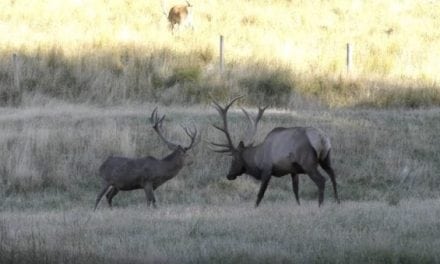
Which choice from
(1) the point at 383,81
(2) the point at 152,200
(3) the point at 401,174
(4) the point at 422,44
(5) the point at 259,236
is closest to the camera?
(5) the point at 259,236

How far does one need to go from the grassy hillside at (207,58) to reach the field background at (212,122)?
0.21ft

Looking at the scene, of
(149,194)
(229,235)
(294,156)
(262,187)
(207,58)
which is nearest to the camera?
(229,235)

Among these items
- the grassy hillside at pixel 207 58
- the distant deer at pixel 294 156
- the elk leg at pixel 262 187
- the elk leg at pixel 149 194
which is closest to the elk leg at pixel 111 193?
the elk leg at pixel 149 194

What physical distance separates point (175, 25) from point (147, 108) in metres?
9.32

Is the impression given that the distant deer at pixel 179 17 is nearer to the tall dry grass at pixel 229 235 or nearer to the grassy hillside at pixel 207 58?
the grassy hillside at pixel 207 58

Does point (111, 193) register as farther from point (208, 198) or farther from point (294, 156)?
point (294, 156)

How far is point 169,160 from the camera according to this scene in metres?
15.2

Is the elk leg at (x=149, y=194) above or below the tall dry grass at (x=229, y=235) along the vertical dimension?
below

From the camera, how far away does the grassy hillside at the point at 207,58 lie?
25109 millimetres

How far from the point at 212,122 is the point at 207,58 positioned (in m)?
7.63

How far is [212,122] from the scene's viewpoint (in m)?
20.4

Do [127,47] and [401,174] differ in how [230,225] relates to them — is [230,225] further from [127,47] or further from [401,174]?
[127,47]

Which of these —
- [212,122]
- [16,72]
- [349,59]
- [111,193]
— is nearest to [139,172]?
[111,193]

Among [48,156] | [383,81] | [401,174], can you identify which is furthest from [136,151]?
[383,81]
